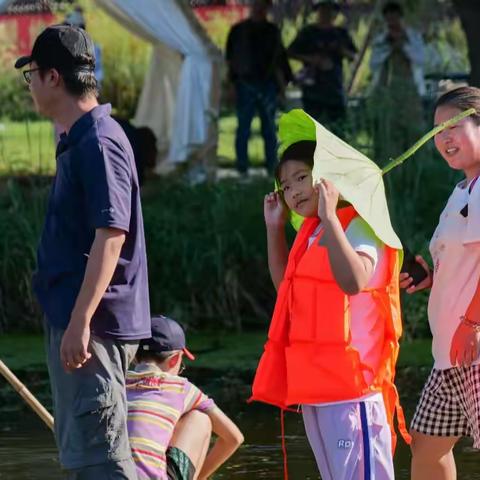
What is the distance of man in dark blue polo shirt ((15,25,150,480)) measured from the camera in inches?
157

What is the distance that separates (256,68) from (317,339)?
9.25 m

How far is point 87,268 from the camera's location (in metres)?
3.96

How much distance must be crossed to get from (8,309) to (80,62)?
537 centimetres

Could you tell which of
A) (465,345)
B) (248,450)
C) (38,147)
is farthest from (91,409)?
(38,147)

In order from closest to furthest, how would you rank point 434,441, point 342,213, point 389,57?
1. point 342,213
2. point 434,441
3. point 389,57

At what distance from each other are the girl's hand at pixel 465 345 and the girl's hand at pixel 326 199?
58cm

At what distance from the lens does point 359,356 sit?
4.20 metres

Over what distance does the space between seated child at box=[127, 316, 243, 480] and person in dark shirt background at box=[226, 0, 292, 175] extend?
8.36 m

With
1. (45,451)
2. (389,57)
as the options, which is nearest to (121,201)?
(45,451)

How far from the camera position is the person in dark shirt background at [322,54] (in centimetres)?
1327

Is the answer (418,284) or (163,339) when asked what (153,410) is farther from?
(418,284)

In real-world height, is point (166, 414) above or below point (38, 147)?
below

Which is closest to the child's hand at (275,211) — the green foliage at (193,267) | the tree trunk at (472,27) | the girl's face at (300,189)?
the girl's face at (300,189)

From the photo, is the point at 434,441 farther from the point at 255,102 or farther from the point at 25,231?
the point at 255,102
